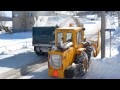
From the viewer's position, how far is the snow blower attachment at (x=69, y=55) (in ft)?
34.3

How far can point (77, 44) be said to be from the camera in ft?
39.6

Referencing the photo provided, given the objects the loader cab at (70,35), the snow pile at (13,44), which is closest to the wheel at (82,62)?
the loader cab at (70,35)

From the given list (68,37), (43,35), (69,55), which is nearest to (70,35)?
(68,37)

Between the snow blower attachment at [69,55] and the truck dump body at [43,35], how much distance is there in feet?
14.0

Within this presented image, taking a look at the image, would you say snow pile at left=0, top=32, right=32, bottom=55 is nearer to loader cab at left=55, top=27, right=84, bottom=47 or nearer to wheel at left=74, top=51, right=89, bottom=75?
loader cab at left=55, top=27, right=84, bottom=47

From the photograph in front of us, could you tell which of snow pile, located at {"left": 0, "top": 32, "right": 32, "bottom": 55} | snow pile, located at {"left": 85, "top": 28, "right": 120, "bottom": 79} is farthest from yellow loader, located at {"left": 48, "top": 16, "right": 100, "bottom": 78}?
snow pile, located at {"left": 0, "top": 32, "right": 32, "bottom": 55}

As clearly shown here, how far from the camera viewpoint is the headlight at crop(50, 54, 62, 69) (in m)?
10.4

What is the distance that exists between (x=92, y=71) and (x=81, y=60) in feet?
3.31

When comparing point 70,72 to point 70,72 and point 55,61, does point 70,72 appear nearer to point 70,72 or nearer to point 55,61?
point 70,72

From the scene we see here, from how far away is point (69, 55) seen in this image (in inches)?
437

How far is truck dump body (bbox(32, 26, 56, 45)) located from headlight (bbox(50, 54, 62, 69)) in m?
6.68
